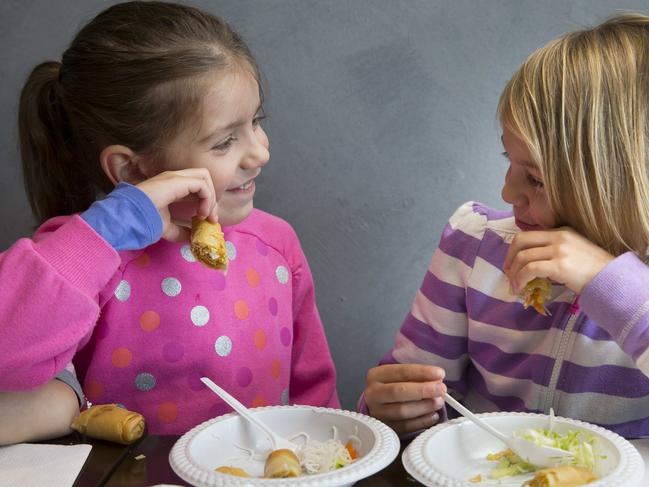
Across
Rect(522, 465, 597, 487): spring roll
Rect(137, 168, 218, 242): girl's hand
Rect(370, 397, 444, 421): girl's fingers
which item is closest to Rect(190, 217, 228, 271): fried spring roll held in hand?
Rect(137, 168, 218, 242): girl's hand

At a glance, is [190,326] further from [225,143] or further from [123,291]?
[225,143]

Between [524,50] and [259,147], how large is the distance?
65 centimetres

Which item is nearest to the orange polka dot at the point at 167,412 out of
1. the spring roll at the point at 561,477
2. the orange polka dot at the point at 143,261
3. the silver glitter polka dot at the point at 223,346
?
the silver glitter polka dot at the point at 223,346

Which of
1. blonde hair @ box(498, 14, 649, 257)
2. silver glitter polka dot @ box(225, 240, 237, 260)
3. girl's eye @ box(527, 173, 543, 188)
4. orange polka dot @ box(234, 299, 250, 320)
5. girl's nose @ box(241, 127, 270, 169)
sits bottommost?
orange polka dot @ box(234, 299, 250, 320)

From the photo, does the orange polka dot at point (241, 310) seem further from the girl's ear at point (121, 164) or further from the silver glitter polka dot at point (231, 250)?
the girl's ear at point (121, 164)

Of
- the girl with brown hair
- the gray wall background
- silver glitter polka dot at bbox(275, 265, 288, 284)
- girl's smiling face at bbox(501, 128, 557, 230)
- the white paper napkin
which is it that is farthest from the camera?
the gray wall background

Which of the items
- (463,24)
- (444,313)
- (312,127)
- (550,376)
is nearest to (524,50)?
(463,24)

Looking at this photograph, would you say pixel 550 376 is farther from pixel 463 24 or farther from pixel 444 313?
pixel 463 24

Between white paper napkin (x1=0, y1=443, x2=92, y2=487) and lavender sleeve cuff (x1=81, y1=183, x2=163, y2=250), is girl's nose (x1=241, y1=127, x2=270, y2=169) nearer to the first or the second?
lavender sleeve cuff (x1=81, y1=183, x2=163, y2=250)

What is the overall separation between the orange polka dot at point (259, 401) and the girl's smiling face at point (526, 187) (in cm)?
55

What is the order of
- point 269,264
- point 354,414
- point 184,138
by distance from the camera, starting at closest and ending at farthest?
point 354,414, point 184,138, point 269,264

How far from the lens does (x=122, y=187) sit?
1.17 meters

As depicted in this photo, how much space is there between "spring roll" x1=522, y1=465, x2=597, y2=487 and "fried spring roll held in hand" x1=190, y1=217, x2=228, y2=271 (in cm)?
59

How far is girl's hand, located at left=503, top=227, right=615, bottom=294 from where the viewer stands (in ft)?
3.40
